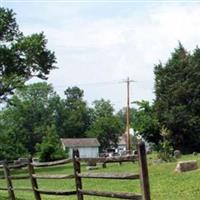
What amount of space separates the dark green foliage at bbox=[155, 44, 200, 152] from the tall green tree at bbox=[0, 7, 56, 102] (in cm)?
1430

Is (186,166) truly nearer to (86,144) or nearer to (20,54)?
(20,54)

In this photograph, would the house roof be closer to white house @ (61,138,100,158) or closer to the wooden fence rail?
white house @ (61,138,100,158)

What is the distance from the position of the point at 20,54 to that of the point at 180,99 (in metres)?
18.3

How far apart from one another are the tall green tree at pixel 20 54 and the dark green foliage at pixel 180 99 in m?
14.3

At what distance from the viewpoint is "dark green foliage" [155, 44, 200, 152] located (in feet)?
194

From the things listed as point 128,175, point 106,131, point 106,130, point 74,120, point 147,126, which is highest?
point 74,120

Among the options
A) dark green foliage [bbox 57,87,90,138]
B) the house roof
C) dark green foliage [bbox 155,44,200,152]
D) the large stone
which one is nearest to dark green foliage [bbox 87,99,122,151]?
dark green foliage [bbox 57,87,90,138]

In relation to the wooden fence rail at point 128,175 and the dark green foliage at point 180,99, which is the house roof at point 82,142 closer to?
the dark green foliage at point 180,99

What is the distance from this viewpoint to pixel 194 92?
Answer: 60.1 meters

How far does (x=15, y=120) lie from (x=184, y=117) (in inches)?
2789

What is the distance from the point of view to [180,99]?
60969 mm

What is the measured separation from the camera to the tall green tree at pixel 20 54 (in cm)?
5072

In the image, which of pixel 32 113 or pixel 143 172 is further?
pixel 32 113

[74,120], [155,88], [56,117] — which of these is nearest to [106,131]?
[74,120]
